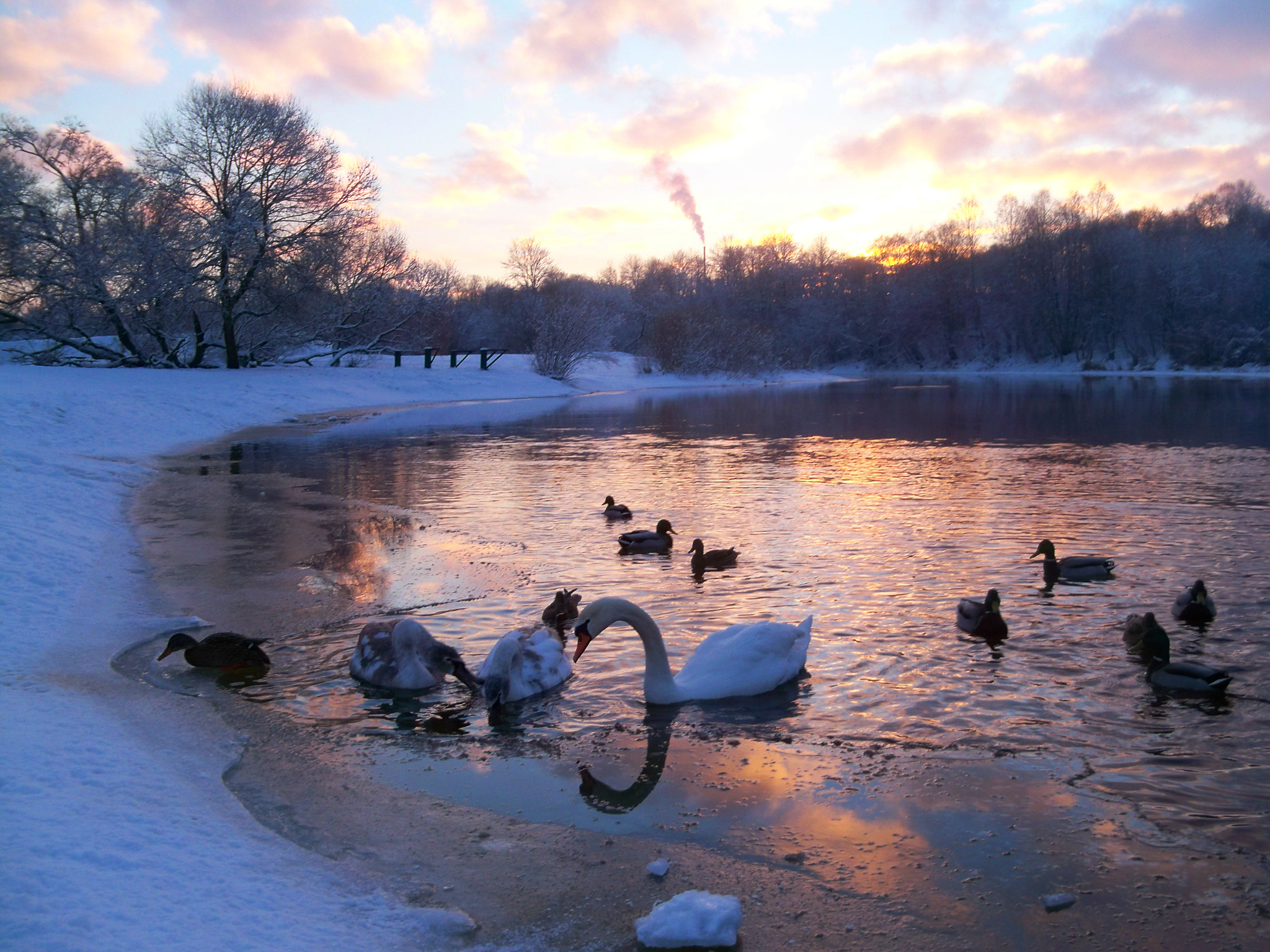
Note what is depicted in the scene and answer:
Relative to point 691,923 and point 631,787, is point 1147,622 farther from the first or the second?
point 691,923

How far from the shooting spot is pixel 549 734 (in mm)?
5613

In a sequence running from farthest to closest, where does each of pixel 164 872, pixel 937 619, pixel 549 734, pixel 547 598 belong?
pixel 547 598
pixel 937 619
pixel 549 734
pixel 164 872

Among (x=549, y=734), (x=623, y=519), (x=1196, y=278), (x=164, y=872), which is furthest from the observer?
(x=1196, y=278)

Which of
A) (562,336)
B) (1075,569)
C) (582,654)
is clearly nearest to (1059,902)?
(582,654)

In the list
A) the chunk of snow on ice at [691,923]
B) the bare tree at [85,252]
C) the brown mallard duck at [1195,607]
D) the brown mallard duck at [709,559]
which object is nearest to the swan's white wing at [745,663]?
the chunk of snow on ice at [691,923]

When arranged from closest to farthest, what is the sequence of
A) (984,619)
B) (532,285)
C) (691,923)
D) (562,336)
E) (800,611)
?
(691,923)
(984,619)
(800,611)
(562,336)
(532,285)

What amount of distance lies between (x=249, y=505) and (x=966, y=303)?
300ft

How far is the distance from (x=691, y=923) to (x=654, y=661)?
2.60 m

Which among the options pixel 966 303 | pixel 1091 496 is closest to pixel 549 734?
pixel 1091 496

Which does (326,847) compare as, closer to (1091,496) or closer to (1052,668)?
(1052,668)

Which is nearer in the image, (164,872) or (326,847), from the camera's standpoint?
(164,872)

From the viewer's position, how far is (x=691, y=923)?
3469 millimetres

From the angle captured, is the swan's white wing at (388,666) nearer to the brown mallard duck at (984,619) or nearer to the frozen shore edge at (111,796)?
the frozen shore edge at (111,796)

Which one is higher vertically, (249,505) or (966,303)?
(966,303)
